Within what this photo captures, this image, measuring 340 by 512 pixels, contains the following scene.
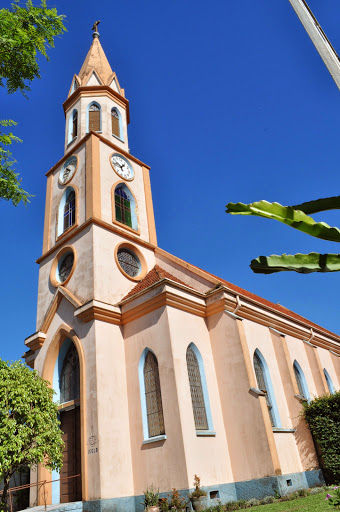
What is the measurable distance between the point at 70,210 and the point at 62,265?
2.96 metres

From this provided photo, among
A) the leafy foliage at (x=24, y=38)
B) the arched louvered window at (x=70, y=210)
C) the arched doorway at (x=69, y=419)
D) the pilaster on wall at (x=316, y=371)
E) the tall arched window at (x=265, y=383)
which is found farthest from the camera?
the arched louvered window at (x=70, y=210)

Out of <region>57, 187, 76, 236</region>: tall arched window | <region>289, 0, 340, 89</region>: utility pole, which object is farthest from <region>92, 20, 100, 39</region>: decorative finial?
<region>289, 0, 340, 89</region>: utility pole

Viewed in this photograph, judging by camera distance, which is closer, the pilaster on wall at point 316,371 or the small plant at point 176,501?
the small plant at point 176,501

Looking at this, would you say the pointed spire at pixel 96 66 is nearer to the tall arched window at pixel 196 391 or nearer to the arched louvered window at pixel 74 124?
the arched louvered window at pixel 74 124

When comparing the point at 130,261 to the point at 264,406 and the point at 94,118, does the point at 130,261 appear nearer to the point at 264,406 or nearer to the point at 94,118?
the point at 264,406

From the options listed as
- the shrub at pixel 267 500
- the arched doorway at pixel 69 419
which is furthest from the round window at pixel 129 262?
the shrub at pixel 267 500

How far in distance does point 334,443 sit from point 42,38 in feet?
51.8

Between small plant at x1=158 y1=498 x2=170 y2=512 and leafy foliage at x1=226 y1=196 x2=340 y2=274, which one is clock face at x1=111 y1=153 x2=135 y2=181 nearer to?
small plant at x1=158 y1=498 x2=170 y2=512

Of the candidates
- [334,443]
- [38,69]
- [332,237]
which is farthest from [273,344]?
[332,237]

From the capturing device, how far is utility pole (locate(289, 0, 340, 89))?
2309 millimetres

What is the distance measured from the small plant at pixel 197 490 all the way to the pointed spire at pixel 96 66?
20925mm

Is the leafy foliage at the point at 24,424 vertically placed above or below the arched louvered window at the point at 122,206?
below

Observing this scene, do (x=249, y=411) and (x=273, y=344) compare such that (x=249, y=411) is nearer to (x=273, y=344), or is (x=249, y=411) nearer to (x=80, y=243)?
(x=273, y=344)

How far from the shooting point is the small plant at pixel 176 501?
11.1m
